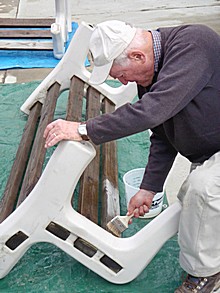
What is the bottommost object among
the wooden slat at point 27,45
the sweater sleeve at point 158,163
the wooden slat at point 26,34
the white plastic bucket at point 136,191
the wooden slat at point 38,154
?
the wooden slat at point 27,45

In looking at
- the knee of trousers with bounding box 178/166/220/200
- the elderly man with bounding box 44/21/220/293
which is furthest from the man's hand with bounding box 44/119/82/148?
the knee of trousers with bounding box 178/166/220/200

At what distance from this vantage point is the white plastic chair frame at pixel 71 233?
7.48 feet

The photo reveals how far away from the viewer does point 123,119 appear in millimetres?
2111

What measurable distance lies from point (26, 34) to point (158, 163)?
3.17 meters

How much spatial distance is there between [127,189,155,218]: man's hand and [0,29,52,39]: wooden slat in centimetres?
305

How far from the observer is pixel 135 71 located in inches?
87.4

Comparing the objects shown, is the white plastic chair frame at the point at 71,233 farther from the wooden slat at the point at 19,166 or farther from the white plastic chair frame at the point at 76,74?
the white plastic chair frame at the point at 76,74

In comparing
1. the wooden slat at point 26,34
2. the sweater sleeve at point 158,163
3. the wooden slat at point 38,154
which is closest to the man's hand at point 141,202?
the sweater sleeve at point 158,163

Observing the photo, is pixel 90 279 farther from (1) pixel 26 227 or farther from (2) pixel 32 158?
(2) pixel 32 158

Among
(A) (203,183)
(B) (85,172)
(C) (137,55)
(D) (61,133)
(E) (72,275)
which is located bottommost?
(E) (72,275)

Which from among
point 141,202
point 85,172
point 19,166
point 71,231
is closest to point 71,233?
point 71,231

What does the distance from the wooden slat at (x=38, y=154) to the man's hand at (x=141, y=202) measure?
0.51 meters

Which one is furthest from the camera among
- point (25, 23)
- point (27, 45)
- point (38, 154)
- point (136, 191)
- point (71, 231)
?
point (25, 23)

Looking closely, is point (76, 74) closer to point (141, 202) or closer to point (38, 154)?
point (38, 154)
